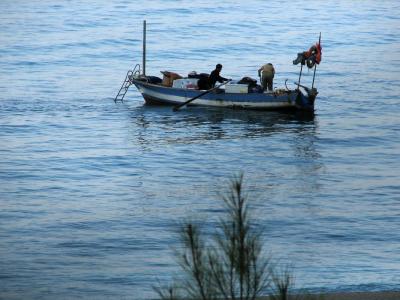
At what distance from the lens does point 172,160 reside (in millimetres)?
42156

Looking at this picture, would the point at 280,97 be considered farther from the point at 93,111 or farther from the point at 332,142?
the point at 93,111

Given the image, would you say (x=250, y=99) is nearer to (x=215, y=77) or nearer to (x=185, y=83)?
(x=215, y=77)

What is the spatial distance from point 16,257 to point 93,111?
27.8 meters

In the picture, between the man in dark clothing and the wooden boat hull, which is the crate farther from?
the man in dark clothing

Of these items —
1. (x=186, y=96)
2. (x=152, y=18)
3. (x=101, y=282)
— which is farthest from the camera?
(x=152, y=18)

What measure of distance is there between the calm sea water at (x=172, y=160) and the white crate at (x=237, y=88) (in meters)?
1.49

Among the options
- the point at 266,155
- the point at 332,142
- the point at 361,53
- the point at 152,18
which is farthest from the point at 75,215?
the point at 152,18

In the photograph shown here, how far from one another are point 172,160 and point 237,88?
7.11 metres

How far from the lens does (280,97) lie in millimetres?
48219

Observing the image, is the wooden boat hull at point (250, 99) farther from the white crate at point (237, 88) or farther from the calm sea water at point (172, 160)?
the calm sea water at point (172, 160)

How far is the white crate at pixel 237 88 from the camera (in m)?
48.0

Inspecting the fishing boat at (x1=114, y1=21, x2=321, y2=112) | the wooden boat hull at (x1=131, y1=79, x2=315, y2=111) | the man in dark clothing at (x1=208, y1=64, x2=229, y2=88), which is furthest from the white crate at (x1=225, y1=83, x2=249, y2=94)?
the man in dark clothing at (x1=208, y1=64, x2=229, y2=88)

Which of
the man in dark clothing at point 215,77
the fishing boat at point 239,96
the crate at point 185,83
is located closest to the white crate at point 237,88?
the fishing boat at point 239,96

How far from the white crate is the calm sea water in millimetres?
1492
